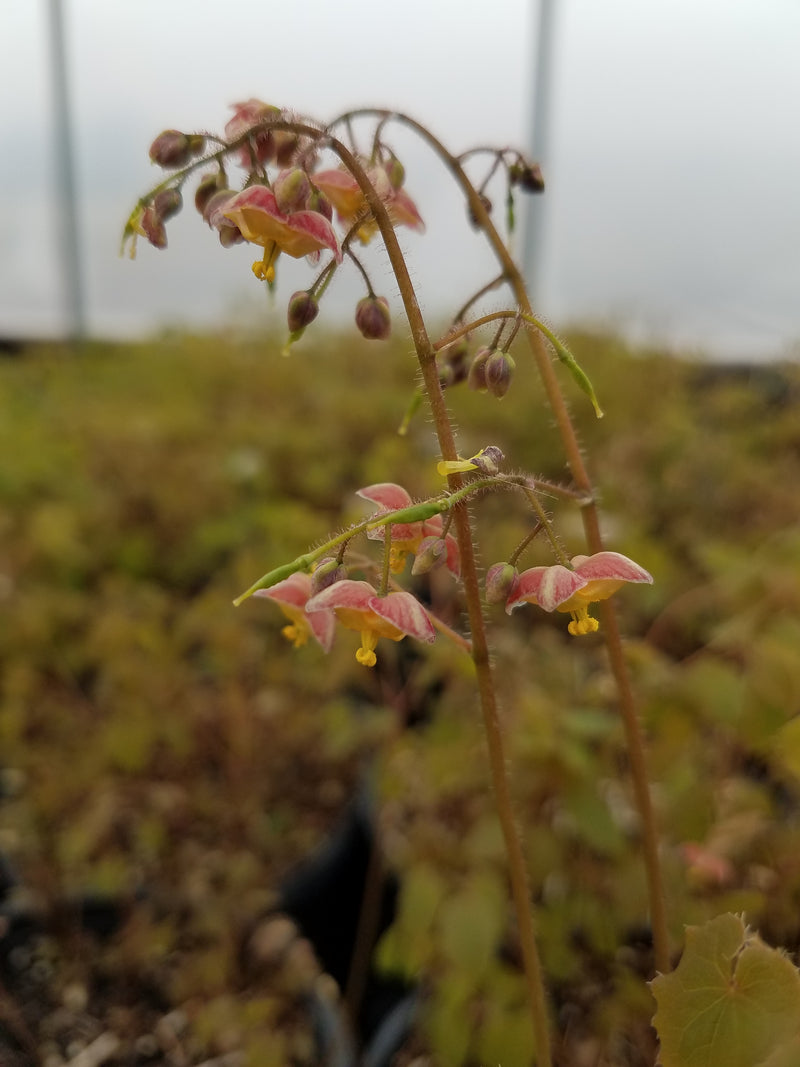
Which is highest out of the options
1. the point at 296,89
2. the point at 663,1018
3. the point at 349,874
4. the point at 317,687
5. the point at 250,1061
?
the point at 296,89

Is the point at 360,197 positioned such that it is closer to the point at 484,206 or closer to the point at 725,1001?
the point at 484,206

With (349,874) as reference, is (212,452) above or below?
above

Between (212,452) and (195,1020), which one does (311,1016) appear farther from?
(212,452)

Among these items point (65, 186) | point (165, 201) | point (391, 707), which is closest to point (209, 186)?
point (165, 201)

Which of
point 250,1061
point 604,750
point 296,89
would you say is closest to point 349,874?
point 250,1061

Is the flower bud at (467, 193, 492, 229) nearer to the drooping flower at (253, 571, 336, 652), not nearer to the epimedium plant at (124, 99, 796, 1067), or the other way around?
the epimedium plant at (124, 99, 796, 1067)

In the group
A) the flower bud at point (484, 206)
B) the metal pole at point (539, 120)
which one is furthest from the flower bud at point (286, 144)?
the metal pole at point (539, 120)
